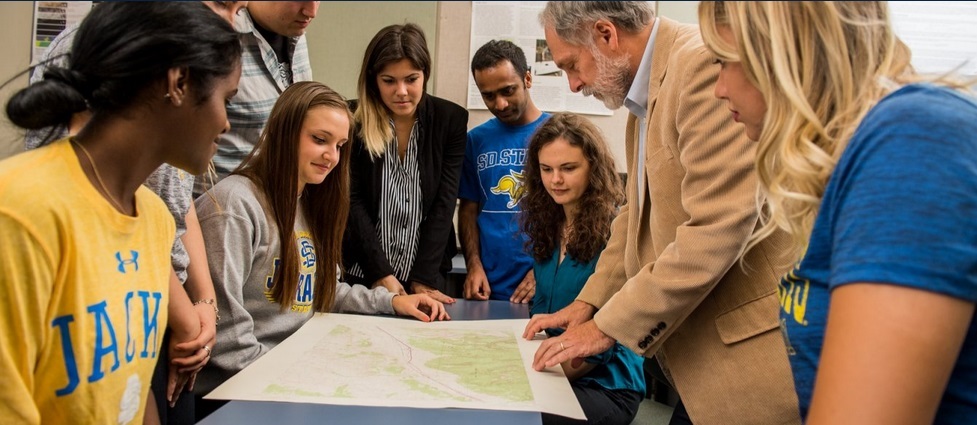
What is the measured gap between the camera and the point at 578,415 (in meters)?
0.96

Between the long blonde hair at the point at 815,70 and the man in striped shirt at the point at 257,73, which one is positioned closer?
the long blonde hair at the point at 815,70

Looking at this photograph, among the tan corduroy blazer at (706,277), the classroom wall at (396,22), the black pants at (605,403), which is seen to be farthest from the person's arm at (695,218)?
the classroom wall at (396,22)

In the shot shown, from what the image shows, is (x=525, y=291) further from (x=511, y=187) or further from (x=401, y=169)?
(x=401, y=169)

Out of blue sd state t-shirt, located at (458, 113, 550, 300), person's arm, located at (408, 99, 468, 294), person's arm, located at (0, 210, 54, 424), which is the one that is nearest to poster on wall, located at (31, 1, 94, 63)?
person's arm, located at (0, 210, 54, 424)

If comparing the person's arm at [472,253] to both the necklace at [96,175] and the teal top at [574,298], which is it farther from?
the necklace at [96,175]

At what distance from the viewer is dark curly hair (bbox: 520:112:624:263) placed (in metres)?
1.90

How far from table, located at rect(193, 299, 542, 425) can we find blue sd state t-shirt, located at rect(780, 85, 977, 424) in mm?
509

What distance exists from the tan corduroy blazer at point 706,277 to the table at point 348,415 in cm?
32

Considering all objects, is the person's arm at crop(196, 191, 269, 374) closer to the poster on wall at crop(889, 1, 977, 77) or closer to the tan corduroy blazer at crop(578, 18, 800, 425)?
the tan corduroy blazer at crop(578, 18, 800, 425)

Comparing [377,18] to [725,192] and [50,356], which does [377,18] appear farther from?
[50,356]

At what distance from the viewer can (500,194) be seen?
7.73 feet

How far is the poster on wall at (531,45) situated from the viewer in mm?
2639

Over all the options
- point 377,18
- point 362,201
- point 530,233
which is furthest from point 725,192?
point 377,18

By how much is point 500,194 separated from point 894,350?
188cm
